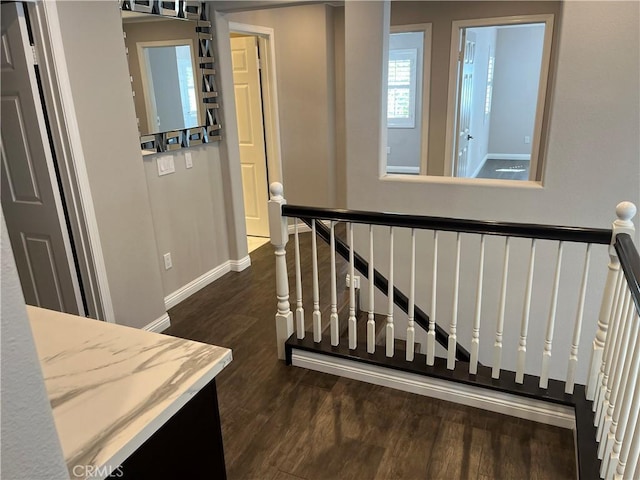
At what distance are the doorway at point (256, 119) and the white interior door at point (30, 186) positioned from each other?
2.31 meters

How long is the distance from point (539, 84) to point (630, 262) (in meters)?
3.25

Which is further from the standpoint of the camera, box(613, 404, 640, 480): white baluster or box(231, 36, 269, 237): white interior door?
box(231, 36, 269, 237): white interior door

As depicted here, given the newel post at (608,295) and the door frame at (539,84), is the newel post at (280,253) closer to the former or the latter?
the newel post at (608,295)

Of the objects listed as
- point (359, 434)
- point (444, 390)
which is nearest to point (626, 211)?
point (444, 390)

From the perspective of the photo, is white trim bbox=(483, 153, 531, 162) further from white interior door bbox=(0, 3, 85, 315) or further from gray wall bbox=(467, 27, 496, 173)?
white interior door bbox=(0, 3, 85, 315)

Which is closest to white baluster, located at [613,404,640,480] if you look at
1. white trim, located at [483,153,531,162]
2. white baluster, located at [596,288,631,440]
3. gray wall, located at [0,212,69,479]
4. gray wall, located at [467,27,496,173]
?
white baluster, located at [596,288,631,440]

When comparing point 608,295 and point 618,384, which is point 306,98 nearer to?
point 608,295

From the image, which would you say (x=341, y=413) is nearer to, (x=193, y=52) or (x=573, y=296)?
(x=573, y=296)

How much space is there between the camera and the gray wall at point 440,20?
15.0 ft

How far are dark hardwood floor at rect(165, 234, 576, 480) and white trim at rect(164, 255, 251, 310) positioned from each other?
1.06 m

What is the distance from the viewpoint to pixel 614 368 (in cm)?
174

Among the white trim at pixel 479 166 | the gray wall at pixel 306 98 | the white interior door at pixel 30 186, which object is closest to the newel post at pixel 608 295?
the white interior door at pixel 30 186

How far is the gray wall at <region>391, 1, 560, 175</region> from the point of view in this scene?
4.57 m

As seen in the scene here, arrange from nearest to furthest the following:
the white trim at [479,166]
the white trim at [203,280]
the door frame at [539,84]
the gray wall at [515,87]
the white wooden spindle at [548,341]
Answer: the white wooden spindle at [548,341] < the white trim at [203,280] < the door frame at [539,84] < the white trim at [479,166] < the gray wall at [515,87]
